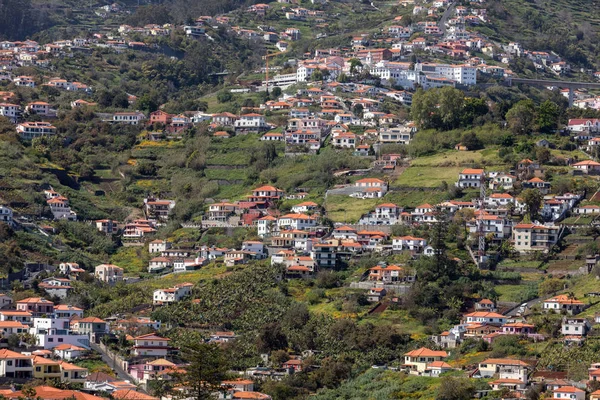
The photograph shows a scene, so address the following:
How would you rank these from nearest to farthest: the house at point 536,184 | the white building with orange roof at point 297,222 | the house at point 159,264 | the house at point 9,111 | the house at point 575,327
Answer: the house at point 575,327 < the house at point 159,264 < the white building with orange roof at point 297,222 < the house at point 536,184 < the house at point 9,111

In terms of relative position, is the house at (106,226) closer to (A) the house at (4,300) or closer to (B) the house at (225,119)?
(B) the house at (225,119)

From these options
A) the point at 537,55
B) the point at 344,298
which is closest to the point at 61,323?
the point at 344,298

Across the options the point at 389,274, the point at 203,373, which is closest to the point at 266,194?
the point at 389,274

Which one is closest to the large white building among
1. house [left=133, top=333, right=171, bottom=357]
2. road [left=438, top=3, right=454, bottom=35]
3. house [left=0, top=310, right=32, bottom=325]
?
road [left=438, top=3, right=454, bottom=35]

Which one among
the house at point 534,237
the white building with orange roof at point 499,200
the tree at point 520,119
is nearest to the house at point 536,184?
the white building with orange roof at point 499,200

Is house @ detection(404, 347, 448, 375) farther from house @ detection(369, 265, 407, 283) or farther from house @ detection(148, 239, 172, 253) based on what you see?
house @ detection(148, 239, 172, 253)

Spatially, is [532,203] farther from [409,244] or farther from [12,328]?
[12,328]
